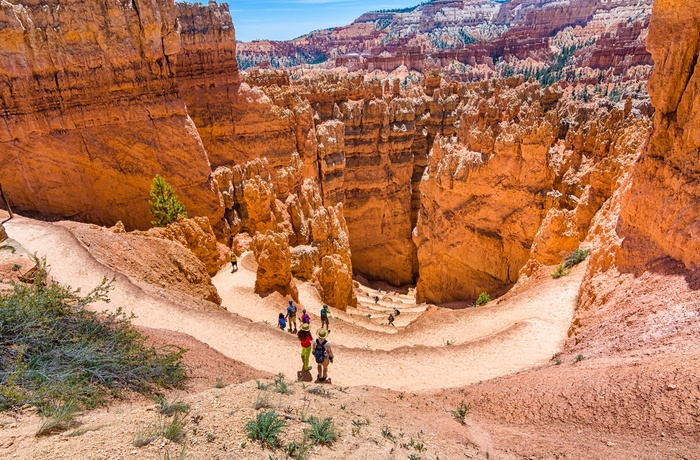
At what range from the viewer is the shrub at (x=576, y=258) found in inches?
709

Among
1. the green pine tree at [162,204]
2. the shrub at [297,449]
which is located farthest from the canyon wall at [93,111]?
the shrub at [297,449]

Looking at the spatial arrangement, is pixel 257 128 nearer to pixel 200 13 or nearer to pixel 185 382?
pixel 200 13

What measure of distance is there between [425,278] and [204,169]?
18464mm

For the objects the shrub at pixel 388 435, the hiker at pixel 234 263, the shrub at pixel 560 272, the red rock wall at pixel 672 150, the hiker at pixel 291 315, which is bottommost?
the hiker at pixel 234 263

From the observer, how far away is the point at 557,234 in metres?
20.9

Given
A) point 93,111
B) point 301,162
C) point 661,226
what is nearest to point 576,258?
point 661,226

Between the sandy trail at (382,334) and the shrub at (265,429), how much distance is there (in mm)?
6344

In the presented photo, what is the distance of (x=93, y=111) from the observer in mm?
20891

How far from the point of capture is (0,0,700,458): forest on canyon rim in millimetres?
9070

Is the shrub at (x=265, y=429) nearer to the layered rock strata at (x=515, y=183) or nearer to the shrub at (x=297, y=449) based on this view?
the shrub at (x=297, y=449)

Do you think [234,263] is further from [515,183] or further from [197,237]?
[515,183]

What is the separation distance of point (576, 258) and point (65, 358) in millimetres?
18407

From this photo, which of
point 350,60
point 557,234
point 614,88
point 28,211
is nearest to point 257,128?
point 28,211

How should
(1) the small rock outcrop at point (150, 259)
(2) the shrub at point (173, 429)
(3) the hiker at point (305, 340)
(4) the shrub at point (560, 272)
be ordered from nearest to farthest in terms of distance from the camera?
(2) the shrub at point (173, 429), (3) the hiker at point (305, 340), (1) the small rock outcrop at point (150, 259), (4) the shrub at point (560, 272)
